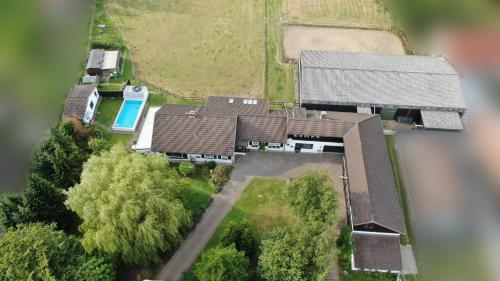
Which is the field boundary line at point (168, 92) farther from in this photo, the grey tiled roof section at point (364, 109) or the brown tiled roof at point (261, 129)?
the grey tiled roof section at point (364, 109)

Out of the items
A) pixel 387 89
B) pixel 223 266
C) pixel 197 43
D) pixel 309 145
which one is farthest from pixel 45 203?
pixel 387 89

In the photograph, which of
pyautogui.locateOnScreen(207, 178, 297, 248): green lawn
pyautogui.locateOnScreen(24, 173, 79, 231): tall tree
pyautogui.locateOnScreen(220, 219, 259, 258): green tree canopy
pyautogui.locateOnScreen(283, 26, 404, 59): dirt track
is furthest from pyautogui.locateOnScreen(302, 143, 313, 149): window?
pyautogui.locateOnScreen(24, 173, 79, 231): tall tree

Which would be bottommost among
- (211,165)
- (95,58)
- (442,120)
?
(211,165)

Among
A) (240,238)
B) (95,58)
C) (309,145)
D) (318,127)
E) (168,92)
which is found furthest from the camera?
(95,58)

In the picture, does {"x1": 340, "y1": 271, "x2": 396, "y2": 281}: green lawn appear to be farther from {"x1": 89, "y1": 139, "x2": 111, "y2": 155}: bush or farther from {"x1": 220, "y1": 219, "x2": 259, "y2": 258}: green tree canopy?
{"x1": 89, "y1": 139, "x2": 111, "y2": 155}: bush

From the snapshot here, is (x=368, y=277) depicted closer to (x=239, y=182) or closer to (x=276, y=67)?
(x=239, y=182)

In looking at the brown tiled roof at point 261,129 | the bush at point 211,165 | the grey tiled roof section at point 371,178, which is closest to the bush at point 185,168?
the bush at point 211,165

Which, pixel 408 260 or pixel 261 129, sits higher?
pixel 261 129

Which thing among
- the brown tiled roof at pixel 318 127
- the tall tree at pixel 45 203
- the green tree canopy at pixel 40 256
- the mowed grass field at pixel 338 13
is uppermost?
the mowed grass field at pixel 338 13
